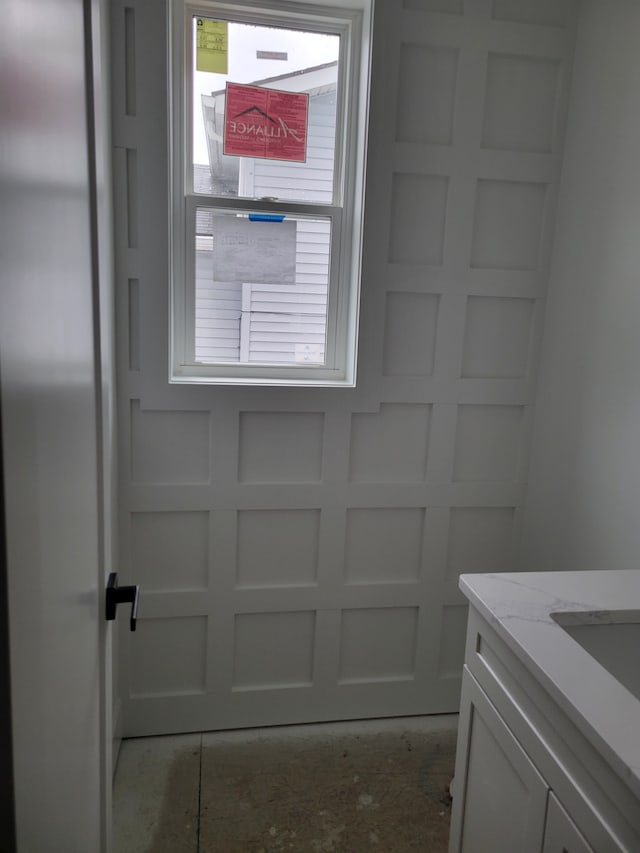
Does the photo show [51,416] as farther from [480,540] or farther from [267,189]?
[480,540]

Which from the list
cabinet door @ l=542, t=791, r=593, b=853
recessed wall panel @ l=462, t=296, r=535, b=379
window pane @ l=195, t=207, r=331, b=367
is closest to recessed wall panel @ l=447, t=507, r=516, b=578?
recessed wall panel @ l=462, t=296, r=535, b=379

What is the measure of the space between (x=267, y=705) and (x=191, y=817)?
47 cm

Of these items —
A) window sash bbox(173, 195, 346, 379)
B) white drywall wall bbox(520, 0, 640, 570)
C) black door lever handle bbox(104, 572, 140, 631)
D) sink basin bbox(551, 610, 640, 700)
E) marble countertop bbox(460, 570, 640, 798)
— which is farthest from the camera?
window sash bbox(173, 195, 346, 379)

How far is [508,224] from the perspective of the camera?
7.06ft

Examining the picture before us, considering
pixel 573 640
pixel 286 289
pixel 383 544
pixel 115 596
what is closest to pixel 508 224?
pixel 286 289

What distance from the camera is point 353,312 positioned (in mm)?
2150

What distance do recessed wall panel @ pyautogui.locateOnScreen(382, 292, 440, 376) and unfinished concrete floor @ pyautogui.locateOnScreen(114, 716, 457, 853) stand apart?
1.31m

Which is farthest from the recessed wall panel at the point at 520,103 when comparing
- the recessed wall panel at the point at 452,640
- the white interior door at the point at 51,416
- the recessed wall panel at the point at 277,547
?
the recessed wall panel at the point at 452,640

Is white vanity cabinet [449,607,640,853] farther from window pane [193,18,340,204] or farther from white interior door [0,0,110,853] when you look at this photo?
window pane [193,18,340,204]

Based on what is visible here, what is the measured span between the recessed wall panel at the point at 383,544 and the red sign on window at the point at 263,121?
49.5 inches

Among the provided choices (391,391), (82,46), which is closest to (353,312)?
(391,391)

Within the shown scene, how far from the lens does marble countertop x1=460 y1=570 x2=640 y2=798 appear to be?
864mm

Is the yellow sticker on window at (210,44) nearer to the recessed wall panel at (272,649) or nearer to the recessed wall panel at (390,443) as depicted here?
the recessed wall panel at (390,443)

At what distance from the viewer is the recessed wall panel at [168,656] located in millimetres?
2176
